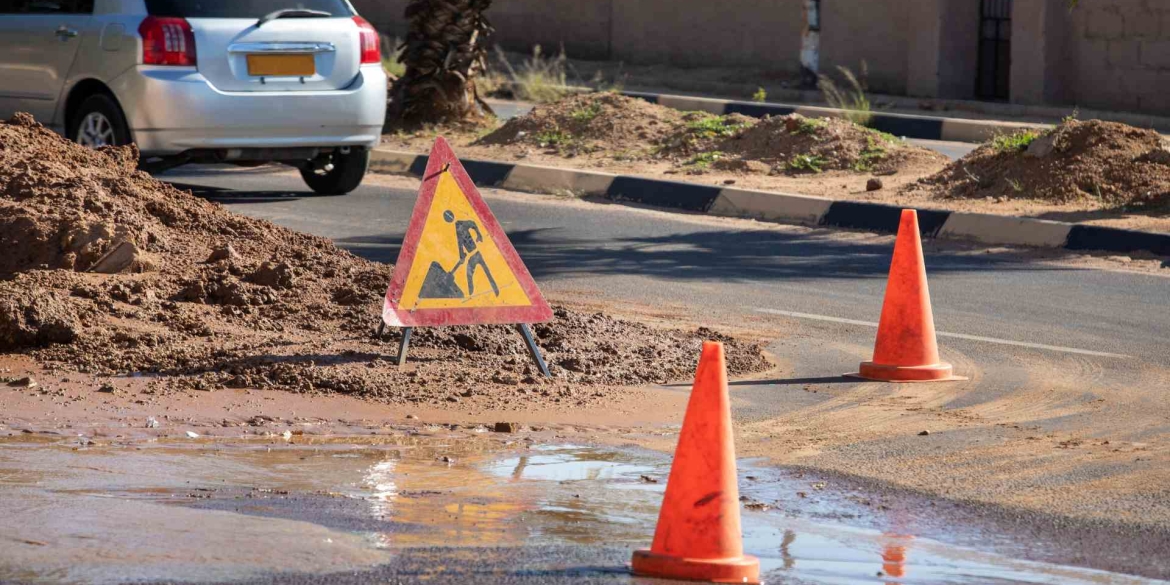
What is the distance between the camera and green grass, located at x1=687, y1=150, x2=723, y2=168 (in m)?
14.1

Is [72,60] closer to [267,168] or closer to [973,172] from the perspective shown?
[267,168]

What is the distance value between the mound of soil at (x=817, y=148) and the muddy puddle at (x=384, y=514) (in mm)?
8402

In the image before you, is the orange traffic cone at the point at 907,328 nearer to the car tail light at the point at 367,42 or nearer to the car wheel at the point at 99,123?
the car tail light at the point at 367,42

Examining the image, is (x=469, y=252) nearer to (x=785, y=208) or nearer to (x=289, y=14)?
(x=289, y=14)

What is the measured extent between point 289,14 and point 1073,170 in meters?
5.59

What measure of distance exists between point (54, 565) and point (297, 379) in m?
2.37

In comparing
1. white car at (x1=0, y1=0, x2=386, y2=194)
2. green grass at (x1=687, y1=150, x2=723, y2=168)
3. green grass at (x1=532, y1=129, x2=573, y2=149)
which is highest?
white car at (x1=0, y1=0, x2=386, y2=194)

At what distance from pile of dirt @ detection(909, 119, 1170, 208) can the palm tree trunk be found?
532 centimetres

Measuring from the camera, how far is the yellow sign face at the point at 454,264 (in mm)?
6672

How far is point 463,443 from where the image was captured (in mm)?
5766

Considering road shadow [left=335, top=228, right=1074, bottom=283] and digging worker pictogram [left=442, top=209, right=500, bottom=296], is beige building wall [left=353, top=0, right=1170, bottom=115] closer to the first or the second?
road shadow [left=335, top=228, right=1074, bottom=283]

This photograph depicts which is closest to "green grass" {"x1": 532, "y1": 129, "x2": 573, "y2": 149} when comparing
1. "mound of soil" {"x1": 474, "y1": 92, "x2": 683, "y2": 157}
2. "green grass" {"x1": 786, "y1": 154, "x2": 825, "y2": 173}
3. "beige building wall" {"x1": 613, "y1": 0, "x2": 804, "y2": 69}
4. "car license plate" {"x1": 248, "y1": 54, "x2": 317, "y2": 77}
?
"mound of soil" {"x1": 474, "y1": 92, "x2": 683, "y2": 157}

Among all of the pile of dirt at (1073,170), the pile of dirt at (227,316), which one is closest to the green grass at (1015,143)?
the pile of dirt at (1073,170)

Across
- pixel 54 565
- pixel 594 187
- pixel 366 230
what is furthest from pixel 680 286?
pixel 54 565
